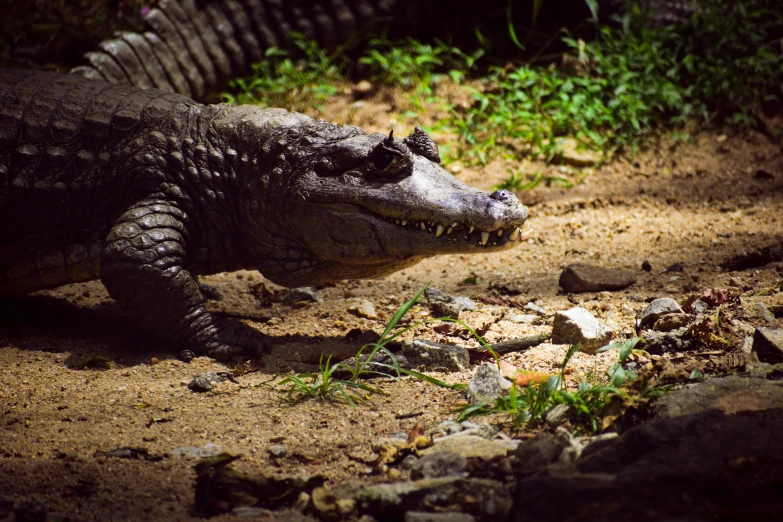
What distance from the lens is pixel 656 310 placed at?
3.33m

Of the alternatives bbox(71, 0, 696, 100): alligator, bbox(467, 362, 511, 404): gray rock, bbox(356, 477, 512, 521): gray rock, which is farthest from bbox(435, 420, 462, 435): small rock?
bbox(71, 0, 696, 100): alligator

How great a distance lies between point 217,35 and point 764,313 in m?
5.36

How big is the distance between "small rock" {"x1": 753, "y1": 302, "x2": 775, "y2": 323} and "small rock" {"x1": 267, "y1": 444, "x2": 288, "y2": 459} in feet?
7.16

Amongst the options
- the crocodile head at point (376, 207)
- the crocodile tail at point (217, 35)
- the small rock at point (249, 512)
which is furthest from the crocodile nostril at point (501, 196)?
the crocodile tail at point (217, 35)

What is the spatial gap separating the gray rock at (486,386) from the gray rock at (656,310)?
92cm

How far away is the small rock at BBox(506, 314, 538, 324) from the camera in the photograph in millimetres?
3659

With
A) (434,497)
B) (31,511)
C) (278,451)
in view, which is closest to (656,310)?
(434,497)

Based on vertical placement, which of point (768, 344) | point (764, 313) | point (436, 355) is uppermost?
point (768, 344)

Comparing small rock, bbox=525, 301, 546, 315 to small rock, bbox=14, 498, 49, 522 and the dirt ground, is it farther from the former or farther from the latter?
small rock, bbox=14, 498, 49, 522

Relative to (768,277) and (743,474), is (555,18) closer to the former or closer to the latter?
(768,277)

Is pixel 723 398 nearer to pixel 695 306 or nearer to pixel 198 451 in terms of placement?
pixel 695 306

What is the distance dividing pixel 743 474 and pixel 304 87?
5.76 meters

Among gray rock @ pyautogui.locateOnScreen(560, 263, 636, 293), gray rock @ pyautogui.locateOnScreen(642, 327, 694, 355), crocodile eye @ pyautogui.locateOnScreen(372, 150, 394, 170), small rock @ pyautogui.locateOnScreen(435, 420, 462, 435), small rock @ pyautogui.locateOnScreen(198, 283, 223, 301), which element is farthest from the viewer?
small rock @ pyautogui.locateOnScreen(198, 283, 223, 301)

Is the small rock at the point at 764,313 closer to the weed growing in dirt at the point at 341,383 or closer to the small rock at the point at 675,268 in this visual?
the small rock at the point at 675,268
